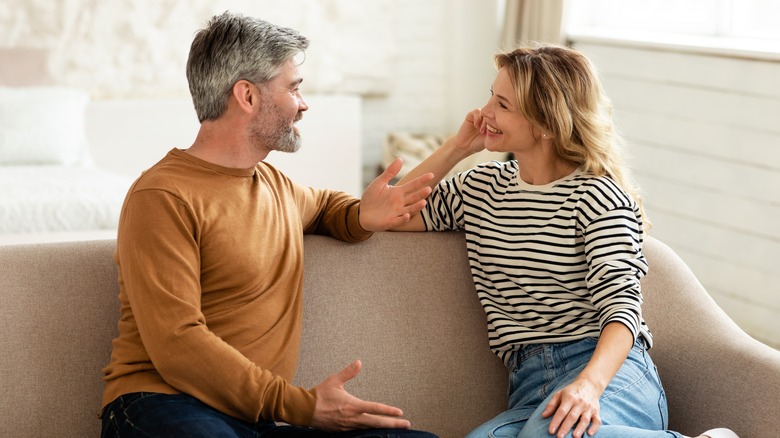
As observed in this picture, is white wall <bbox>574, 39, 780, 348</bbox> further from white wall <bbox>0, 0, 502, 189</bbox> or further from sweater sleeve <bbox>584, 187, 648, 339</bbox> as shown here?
sweater sleeve <bbox>584, 187, 648, 339</bbox>

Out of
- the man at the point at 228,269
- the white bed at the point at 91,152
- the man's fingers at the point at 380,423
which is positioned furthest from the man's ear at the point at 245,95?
the white bed at the point at 91,152

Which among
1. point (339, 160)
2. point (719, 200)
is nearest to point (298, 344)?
point (719, 200)

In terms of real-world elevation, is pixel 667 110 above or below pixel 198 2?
below

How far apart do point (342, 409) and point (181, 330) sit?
12.3 inches

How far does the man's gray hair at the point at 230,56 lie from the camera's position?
184 cm

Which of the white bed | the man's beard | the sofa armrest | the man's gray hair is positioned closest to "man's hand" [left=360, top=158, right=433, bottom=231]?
the man's beard

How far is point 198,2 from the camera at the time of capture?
4867 mm

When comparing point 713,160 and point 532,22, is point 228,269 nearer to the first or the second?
point 713,160

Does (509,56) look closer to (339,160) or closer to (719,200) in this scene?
(719,200)

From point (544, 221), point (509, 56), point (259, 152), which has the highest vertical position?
point (509, 56)

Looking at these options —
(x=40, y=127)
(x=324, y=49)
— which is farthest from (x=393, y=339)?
(x=324, y=49)

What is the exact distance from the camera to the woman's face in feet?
6.50

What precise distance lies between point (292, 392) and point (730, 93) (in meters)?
2.65

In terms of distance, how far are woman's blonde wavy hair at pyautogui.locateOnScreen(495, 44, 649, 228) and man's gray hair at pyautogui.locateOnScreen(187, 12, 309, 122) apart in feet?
1.57
